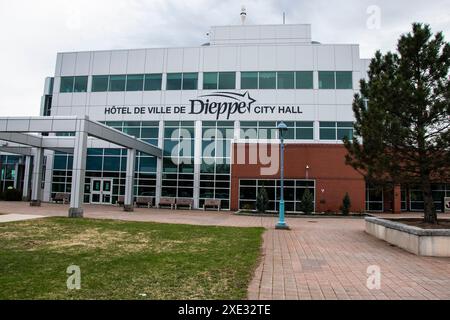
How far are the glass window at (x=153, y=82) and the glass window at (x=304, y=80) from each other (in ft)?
38.7

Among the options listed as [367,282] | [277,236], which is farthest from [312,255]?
[277,236]

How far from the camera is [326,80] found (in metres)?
29.7

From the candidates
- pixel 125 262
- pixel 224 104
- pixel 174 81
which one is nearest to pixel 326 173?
pixel 224 104

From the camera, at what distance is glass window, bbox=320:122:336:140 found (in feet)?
95.1

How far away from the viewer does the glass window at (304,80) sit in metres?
29.7

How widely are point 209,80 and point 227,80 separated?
5.07 ft

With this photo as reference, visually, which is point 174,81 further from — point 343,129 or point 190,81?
point 343,129

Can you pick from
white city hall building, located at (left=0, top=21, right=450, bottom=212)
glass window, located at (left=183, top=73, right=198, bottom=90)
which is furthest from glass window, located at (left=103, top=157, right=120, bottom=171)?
glass window, located at (left=183, top=73, right=198, bottom=90)

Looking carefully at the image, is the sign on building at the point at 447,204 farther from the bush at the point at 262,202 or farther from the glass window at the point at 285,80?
the glass window at the point at 285,80

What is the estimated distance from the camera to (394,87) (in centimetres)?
1202

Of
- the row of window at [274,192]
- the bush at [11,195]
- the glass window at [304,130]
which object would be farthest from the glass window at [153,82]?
the bush at [11,195]

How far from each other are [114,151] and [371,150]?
2348 centimetres

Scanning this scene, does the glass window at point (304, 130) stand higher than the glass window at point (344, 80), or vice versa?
the glass window at point (344, 80)
